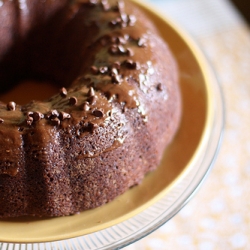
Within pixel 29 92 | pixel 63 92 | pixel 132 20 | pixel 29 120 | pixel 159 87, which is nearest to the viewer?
pixel 29 120

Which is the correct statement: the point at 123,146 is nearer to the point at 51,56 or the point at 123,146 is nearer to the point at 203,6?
the point at 51,56

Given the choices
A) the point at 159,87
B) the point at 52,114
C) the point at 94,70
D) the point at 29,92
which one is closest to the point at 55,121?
the point at 52,114

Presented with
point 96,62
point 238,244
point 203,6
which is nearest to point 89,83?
point 96,62

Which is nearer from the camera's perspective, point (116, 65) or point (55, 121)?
point (55, 121)

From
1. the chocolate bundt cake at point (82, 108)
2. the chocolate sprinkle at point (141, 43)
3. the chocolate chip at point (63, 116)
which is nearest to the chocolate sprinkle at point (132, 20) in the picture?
the chocolate bundt cake at point (82, 108)

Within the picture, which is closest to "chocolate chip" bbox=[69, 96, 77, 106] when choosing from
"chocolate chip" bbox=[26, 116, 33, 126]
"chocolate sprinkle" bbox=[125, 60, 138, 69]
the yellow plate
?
"chocolate chip" bbox=[26, 116, 33, 126]

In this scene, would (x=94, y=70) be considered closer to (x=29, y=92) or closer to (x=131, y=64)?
(x=131, y=64)

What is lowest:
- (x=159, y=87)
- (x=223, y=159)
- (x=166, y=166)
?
(x=223, y=159)

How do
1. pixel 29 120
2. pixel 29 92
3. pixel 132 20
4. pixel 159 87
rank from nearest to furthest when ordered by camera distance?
1. pixel 29 120
2. pixel 159 87
3. pixel 132 20
4. pixel 29 92

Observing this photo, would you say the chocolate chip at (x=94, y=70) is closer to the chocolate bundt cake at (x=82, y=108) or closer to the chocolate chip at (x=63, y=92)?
the chocolate bundt cake at (x=82, y=108)
